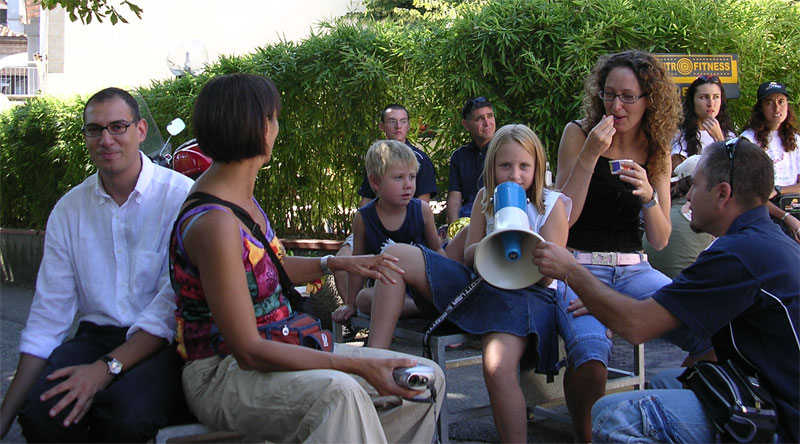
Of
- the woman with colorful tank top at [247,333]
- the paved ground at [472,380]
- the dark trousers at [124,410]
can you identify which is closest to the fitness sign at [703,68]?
the paved ground at [472,380]

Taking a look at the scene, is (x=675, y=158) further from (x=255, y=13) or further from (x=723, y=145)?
(x=255, y=13)

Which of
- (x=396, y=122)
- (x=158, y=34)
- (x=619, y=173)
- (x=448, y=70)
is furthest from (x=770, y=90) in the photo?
(x=158, y=34)

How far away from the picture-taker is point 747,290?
7.73ft

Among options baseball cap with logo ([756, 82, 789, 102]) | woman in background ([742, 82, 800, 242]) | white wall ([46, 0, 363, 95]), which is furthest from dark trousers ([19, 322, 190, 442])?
white wall ([46, 0, 363, 95])

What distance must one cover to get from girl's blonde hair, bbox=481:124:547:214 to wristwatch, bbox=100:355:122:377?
1.77 m

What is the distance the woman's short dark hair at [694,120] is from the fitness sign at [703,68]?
14 cm

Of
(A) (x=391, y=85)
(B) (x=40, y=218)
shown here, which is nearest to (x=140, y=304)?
(A) (x=391, y=85)

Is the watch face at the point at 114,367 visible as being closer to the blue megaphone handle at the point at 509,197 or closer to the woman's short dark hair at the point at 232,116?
the woman's short dark hair at the point at 232,116

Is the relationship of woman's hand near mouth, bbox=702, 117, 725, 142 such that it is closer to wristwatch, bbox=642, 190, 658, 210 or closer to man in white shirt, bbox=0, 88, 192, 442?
wristwatch, bbox=642, 190, 658, 210

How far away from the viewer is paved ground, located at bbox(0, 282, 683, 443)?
154 inches

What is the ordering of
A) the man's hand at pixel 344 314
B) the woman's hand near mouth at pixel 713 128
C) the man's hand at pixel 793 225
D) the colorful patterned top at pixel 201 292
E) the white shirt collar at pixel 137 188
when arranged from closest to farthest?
the colorful patterned top at pixel 201 292 < the white shirt collar at pixel 137 188 < the man's hand at pixel 344 314 < the man's hand at pixel 793 225 < the woman's hand near mouth at pixel 713 128

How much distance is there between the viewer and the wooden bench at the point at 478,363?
11.1ft

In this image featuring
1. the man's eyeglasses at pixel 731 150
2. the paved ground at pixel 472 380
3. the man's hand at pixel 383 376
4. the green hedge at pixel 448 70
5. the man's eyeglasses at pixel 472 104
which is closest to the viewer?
the man's hand at pixel 383 376

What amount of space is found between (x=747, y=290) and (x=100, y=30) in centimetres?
2344
